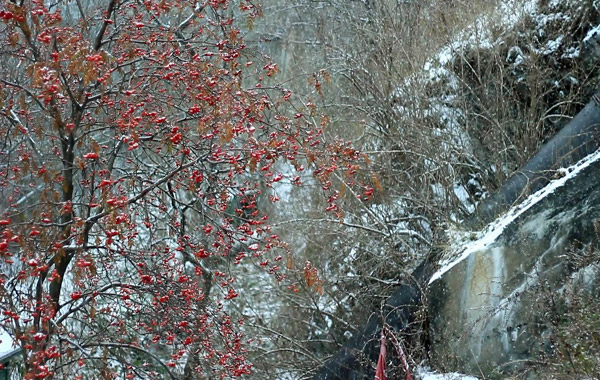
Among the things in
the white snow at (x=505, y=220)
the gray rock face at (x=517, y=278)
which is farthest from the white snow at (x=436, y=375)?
the white snow at (x=505, y=220)

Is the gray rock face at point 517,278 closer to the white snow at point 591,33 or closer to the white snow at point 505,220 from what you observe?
the white snow at point 505,220

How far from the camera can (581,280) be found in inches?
244

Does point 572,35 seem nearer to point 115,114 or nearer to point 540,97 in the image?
point 540,97

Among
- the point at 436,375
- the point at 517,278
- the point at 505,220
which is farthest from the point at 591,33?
the point at 436,375

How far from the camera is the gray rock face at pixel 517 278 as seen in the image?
6461mm

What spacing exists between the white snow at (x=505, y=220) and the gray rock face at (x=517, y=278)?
5cm

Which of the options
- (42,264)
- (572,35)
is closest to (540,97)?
(572,35)

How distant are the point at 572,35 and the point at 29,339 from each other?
28.3ft

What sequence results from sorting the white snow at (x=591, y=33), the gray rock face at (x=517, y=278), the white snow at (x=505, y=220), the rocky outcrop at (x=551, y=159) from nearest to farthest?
the gray rock face at (x=517, y=278) < the white snow at (x=505, y=220) < the rocky outcrop at (x=551, y=159) < the white snow at (x=591, y=33)

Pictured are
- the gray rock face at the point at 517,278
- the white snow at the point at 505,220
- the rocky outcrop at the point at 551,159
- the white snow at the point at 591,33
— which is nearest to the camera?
the gray rock face at the point at 517,278

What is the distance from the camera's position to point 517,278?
22.4ft

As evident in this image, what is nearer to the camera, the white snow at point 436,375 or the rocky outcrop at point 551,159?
the white snow at point 436,375

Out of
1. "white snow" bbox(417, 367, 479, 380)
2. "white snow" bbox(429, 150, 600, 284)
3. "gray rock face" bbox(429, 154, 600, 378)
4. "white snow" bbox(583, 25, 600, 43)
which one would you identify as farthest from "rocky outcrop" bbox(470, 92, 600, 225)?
"white snow" bbox(583, 25, 600, 43)

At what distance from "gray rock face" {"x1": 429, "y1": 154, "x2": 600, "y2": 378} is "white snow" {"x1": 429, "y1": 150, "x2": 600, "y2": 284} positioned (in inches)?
1.8
